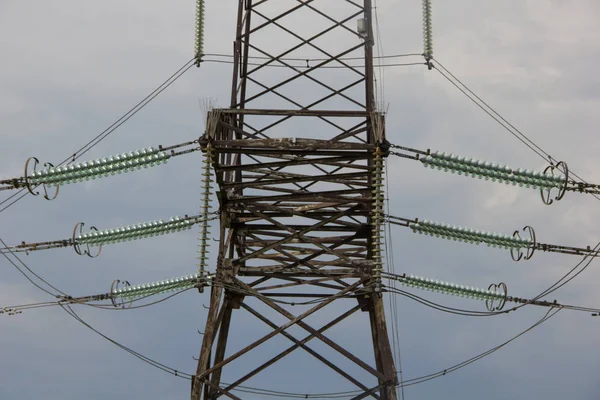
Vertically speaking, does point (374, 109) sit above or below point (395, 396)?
above

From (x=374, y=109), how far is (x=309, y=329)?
6.70 meters

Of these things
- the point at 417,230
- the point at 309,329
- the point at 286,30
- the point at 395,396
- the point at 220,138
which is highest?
the point at 286,30

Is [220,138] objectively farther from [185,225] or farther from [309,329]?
[309,329]

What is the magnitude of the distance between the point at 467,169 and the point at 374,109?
3969 millimetres

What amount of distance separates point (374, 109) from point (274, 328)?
7028 millimetres

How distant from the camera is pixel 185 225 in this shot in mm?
37094

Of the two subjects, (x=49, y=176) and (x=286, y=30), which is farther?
(x=286, y=30)

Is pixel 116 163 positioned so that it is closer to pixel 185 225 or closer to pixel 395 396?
pixel 185 225

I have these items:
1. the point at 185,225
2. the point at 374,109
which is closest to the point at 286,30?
the point at 374,109

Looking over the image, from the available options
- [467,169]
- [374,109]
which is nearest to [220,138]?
[374,109]

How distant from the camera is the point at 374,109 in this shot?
37625mm

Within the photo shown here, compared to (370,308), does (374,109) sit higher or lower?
higher

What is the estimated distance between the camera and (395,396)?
3556 cm

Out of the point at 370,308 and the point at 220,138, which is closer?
the point at 220,138
